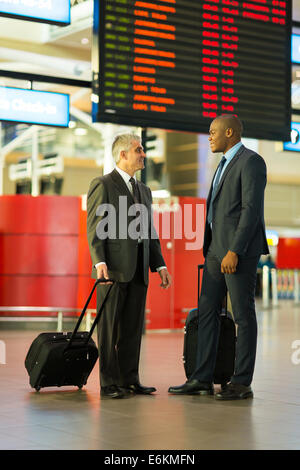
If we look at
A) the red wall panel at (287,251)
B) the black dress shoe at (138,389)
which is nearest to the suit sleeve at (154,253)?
the black dress shoe at (138,389)

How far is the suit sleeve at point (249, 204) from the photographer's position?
511 centimetres

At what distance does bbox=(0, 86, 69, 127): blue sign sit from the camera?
27.6ft

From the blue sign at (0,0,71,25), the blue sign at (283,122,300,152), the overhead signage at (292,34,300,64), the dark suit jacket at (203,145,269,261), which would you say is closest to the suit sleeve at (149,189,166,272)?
the dark suit jacket at (203,145,269,261)

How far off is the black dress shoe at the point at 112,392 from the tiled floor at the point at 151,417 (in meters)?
A: 0.07

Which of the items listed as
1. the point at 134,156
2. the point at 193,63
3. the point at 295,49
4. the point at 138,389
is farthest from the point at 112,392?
the point at 295,49

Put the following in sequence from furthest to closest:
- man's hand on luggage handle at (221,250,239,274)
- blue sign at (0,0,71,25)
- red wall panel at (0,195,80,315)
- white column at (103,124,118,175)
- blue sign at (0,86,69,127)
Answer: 1. white column at (103,124,118,175)
2. red wall panel at (0,195,80,315)
3. blue sign at (0,86,69,127)
4. blue sign at (0,0,71,25)
5. man's hand on luggage handle at (221,250,239,274)

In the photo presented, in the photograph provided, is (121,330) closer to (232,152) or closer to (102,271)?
(102,271)

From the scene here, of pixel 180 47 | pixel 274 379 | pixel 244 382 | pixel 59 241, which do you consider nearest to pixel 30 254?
pixel 59 241

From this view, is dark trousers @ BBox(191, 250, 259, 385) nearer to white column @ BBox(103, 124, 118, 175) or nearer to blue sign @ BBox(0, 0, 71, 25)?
blue sign @ BBox(0, 0, 71, 25)

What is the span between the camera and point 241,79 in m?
8.86

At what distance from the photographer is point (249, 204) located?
16.8 ft

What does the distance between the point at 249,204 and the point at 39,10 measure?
3.60 meters

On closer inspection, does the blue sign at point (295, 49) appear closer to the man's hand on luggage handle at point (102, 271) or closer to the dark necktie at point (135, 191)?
the dark necktie at point (135, 191)

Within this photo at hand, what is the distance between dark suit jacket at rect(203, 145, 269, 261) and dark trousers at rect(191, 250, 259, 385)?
0.39ft
